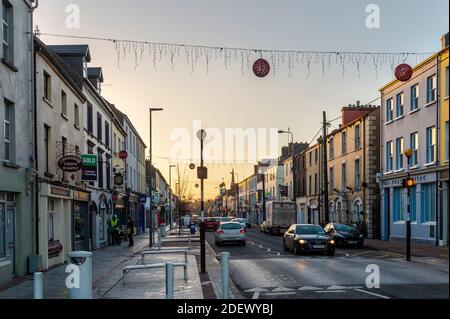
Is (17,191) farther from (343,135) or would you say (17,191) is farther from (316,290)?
(343,135)

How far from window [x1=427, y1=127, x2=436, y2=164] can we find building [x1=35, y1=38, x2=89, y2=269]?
1770 cm

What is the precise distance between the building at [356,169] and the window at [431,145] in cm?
854

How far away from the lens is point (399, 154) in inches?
1254

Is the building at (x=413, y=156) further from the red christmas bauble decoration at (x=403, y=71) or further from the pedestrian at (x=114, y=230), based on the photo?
the pedestrian at (x=114, y=230)

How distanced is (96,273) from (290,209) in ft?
98.2

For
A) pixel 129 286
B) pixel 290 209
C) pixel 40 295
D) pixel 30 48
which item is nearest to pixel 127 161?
pixel 290 209

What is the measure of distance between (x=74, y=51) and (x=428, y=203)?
20654 millimetres

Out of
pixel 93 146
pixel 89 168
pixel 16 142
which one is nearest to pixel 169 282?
pixel 16 142

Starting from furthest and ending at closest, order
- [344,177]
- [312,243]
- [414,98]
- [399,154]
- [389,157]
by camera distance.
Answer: [344,177] → [389,157] → [399,154] → [414,98] → [312,243]

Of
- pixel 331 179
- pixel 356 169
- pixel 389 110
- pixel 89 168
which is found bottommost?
pixel 331 179

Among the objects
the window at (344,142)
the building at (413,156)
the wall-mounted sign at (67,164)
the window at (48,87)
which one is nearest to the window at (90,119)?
the window at (48,87)

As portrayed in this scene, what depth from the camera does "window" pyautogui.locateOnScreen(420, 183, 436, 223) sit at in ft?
90.3

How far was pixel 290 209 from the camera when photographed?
45.0m

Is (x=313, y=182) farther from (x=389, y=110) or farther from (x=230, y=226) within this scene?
(x=230, y=226)
